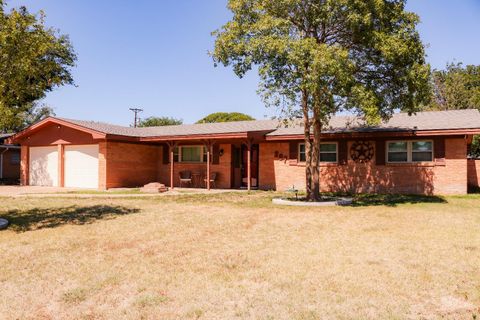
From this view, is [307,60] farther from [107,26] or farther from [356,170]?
[107,26]

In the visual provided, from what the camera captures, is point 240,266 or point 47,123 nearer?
point 240,266

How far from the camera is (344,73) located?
1166cm

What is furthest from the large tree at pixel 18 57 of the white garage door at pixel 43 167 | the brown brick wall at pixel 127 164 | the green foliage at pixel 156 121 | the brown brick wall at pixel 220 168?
the green foliage at pixel 156 121

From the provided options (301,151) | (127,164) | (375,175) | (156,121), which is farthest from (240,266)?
(156,121)

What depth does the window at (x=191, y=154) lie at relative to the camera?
2212cm

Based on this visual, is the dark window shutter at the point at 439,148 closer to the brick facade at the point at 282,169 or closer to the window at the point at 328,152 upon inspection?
the brick facade at the point at 282,169

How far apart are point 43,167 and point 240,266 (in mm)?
21251

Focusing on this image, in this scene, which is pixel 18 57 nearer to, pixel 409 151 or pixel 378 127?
pixel 378 127

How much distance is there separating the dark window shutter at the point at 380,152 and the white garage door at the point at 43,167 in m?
17.7

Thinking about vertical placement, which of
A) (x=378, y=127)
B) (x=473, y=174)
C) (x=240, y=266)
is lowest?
(x=240, y=266)

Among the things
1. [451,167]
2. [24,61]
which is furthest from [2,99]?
[451,167]

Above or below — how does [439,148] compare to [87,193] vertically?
above

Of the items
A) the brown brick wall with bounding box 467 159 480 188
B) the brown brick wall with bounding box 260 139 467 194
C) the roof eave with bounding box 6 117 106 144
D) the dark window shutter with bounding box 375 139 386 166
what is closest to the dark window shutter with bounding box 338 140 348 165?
the brown brick wall with bounding box 260 139 467 194

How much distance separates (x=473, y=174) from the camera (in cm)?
2003
